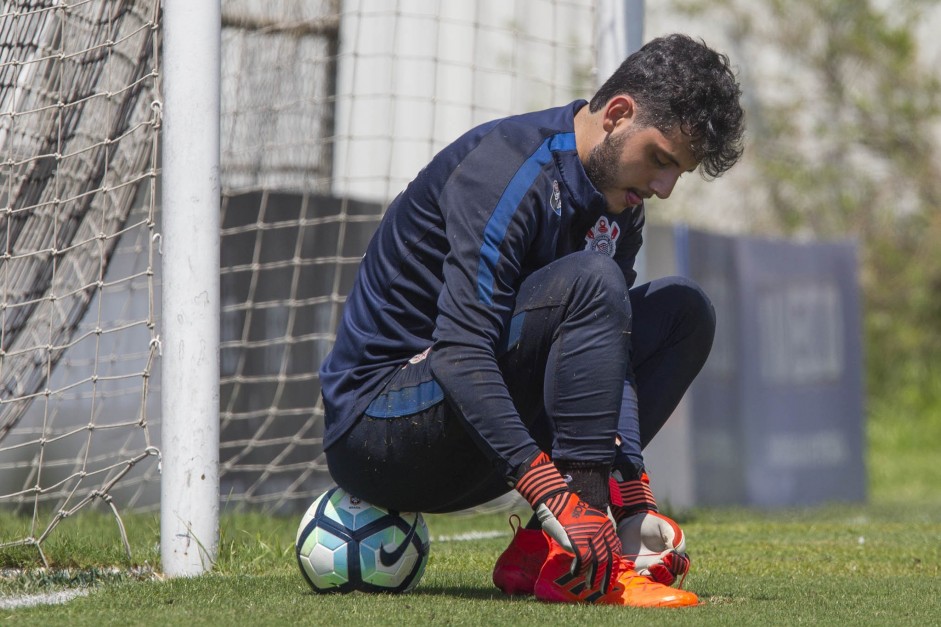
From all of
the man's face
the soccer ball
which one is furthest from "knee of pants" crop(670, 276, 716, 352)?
the soccer ball

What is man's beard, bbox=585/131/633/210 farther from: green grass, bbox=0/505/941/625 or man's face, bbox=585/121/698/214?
green grass, bbox=0/505/941/625

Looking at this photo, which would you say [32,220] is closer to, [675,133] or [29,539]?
[29,539]

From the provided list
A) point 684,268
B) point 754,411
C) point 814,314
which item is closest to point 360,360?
point 684,268

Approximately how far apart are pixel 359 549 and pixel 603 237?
90 cm

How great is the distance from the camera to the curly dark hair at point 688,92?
2590mm

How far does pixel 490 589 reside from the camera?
2895 millimetres

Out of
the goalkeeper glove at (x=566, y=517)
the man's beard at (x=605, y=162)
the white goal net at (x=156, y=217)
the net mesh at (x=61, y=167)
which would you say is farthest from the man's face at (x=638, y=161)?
the net mesh at (x=61, y=167)

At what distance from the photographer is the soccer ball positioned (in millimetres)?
2707

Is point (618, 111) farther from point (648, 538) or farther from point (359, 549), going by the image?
point (359, 549)

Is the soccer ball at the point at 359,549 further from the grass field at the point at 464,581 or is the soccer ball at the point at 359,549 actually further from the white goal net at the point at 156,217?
the white goal net at the point at 156,217

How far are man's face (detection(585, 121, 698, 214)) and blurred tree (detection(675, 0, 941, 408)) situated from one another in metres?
8.07

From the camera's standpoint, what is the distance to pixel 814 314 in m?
6.72

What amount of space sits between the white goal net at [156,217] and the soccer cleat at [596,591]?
3.77ft

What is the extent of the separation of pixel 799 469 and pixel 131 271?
11.9ft
